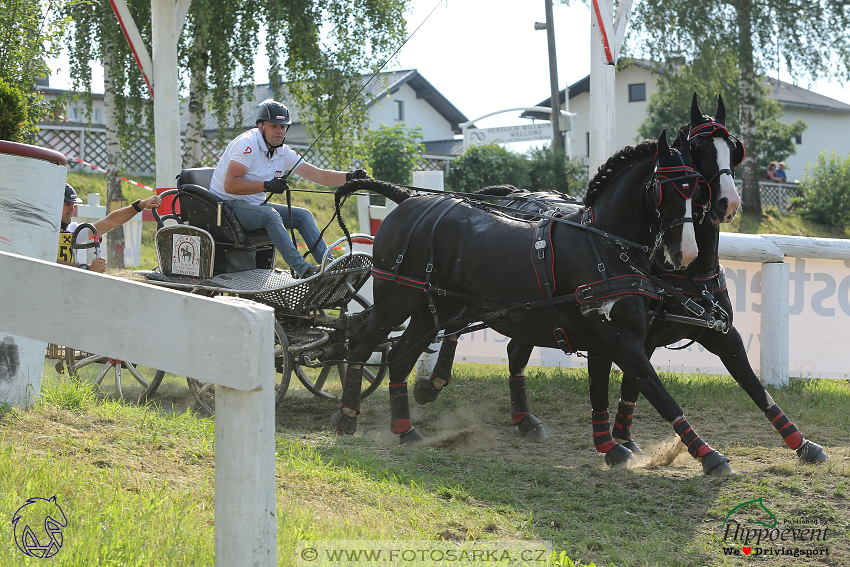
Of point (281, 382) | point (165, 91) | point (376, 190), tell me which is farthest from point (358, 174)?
point (165, 91)

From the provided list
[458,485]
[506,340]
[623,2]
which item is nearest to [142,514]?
[458,485]

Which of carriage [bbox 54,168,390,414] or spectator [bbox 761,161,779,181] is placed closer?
carriage [bbox 54,168,390,414]

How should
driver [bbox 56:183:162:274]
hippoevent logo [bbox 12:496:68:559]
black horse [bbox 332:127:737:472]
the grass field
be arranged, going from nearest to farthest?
hippoevent logo [bbox 12:496:68:559], the grass field, black horse [bbox 332:127:737:472], driver [bbox 56:183:162:274]

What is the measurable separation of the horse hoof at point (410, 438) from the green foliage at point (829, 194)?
2307 centimetres

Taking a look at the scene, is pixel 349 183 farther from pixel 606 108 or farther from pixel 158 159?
pixel 158 159

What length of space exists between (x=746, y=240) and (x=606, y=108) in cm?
173

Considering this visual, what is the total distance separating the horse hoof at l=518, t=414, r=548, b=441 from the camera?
5.73 metres

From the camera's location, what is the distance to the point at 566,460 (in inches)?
198

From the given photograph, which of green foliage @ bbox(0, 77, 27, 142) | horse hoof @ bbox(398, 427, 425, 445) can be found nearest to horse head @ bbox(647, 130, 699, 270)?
horse hoof @ bbox(398, 427, 425, 445)

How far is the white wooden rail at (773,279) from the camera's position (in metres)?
6.82

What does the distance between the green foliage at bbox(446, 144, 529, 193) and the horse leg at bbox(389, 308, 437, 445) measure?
16456 millimetres

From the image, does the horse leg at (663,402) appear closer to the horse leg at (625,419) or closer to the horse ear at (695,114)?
the horse leg at (625,419)

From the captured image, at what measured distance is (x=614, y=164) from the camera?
16.1 ft

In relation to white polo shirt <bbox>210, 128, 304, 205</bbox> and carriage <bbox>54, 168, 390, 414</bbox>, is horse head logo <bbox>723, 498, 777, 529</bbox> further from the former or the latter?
white polo shirt <bbox>210, 128, 304, 205</bbox>
